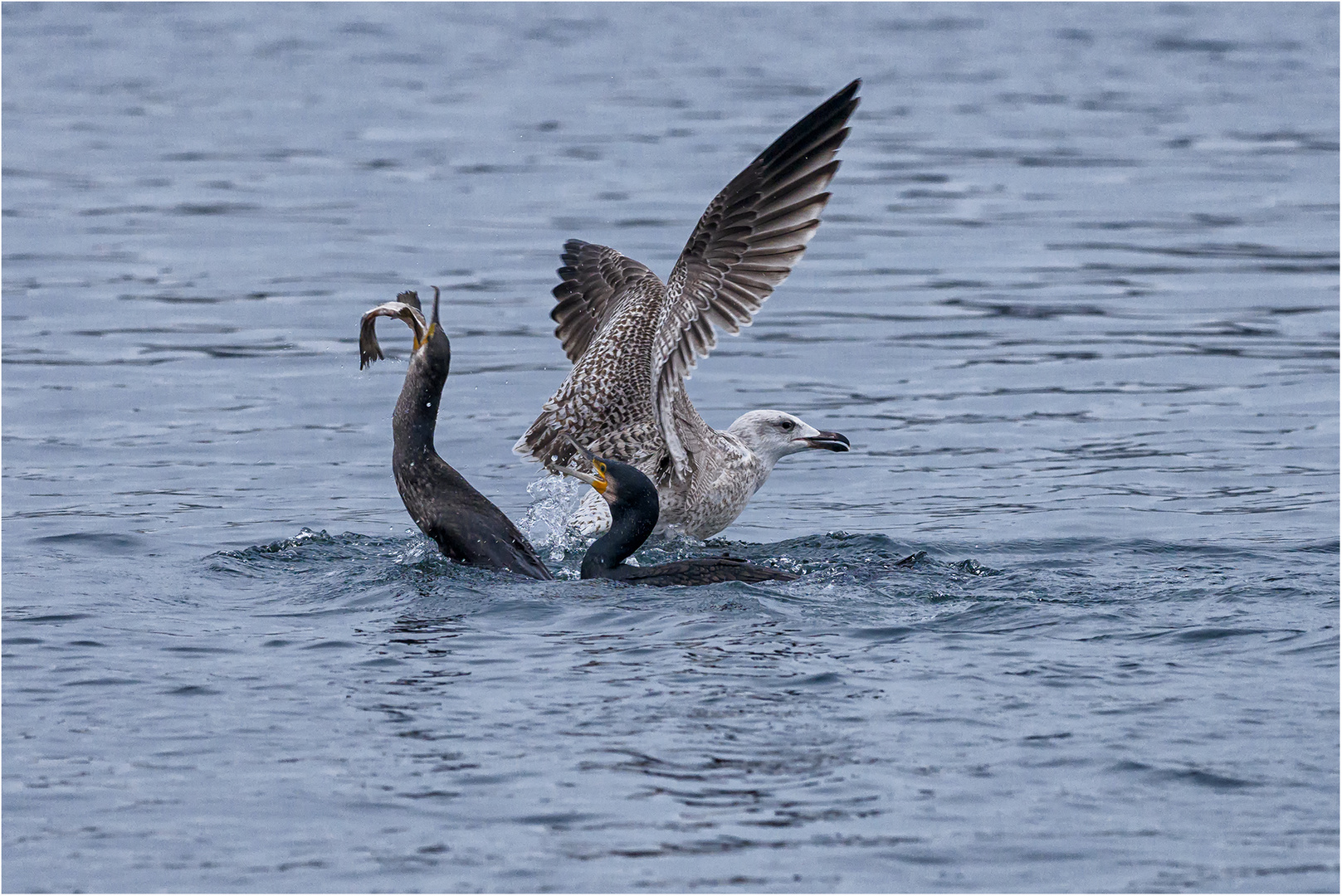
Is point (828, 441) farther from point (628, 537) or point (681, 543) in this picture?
point (628, 537)

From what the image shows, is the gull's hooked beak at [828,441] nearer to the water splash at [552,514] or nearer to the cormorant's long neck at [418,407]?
the water splash at [552,514]

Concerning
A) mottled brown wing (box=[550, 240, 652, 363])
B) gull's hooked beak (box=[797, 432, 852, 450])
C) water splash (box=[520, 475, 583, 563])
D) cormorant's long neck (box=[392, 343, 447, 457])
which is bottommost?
water splash (box=[520, 475, 583, 563])

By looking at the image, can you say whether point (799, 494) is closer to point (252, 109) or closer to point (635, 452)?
point (635, 452)

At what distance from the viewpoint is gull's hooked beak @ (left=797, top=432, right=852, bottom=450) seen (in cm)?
1047

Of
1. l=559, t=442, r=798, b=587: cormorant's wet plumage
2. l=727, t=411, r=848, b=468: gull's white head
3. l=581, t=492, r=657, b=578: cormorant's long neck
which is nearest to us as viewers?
l=559, t=442, r=798, b=587: cormorant's wet plumage

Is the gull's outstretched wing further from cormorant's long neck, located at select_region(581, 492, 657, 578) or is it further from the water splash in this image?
cormorant's long neck, located at select_region(581, 492, 657, 578)

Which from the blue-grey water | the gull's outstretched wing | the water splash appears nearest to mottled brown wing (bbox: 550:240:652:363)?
the gull's outstretched wing

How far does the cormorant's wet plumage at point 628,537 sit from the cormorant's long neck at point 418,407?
76cm

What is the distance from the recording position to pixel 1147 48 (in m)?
32.8

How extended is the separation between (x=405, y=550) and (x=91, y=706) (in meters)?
2.84

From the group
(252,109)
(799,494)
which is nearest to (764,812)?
(799,494)

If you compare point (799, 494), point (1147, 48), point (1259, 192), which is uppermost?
point (1147, 48)

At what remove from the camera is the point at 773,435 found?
420 inches

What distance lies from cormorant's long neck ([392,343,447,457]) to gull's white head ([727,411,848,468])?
7.35ft
